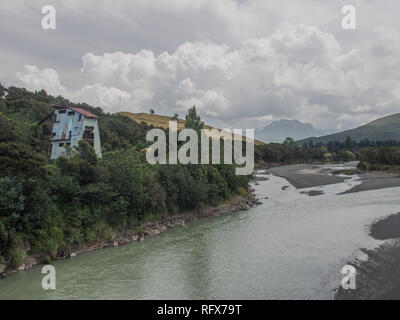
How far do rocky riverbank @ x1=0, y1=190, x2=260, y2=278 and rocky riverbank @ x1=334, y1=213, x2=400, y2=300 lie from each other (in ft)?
59.9

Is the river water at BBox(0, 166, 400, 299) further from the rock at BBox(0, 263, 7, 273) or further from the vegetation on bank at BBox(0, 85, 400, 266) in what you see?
the vegetation on bank at BBox(0, 85, 400, 266)

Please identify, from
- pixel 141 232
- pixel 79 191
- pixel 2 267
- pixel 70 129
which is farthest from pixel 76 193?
pixel 70 129

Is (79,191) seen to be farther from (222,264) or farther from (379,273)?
(379,273)

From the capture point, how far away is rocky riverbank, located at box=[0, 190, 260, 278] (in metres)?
22.3

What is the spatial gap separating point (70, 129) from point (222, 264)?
28.1 meters

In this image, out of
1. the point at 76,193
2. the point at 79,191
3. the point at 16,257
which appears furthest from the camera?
the point at 79,191

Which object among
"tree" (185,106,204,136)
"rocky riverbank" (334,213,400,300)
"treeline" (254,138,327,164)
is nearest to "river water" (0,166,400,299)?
"rocky riverbank" (334,213,400,300)

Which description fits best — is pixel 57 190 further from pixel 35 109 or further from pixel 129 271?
pixel 35 109

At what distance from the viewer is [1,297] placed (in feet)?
59.6

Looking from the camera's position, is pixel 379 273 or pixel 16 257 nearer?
pixel 379 273

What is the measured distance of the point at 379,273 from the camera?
19.8 m

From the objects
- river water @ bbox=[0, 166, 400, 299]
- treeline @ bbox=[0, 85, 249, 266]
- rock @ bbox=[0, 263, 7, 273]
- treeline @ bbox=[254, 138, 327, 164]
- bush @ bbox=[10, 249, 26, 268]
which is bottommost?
river water @ bbox=[0, 166, 400, 299]

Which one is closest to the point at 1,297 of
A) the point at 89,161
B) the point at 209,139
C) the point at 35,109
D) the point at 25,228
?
the point at 25,228
